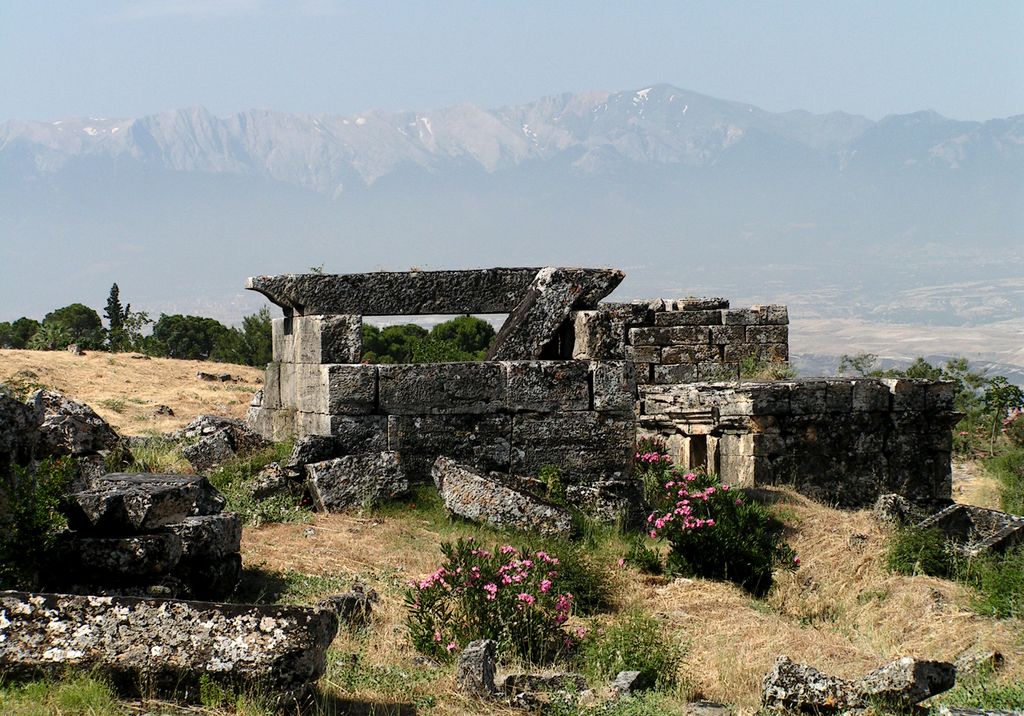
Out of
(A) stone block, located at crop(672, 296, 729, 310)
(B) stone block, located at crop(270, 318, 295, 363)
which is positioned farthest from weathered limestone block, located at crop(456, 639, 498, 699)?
(A) stone block, located at crop(672, 296, 729, 310)

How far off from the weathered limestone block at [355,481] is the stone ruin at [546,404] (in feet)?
0.14

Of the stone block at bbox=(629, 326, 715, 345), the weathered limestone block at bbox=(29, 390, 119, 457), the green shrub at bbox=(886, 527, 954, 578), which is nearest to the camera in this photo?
the green shrub at bbox=(886, 527, 954, 578)

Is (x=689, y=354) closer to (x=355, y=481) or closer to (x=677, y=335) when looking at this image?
(x=677, y=335)

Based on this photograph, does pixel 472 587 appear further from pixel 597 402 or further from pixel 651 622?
pixel 597 402

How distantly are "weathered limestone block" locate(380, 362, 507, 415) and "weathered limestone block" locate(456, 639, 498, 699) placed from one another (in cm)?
488

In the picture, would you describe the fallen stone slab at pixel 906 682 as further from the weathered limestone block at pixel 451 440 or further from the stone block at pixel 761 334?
the stone block at pixel 761 334

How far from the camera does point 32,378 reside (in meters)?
21.3

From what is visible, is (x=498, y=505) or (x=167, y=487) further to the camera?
(x=498, y=505)

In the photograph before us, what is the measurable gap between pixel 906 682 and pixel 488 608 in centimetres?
265

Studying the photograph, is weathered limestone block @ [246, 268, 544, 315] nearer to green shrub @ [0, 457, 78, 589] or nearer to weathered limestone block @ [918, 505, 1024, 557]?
weathered limestone block @ [918, 505, 1024, 557]

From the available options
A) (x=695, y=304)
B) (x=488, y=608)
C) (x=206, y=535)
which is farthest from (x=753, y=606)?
(x=695, y=304)

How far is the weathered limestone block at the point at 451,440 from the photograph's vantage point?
1103 cm

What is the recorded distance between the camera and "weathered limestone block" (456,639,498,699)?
612 cm

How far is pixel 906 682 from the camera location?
18.8 ft
